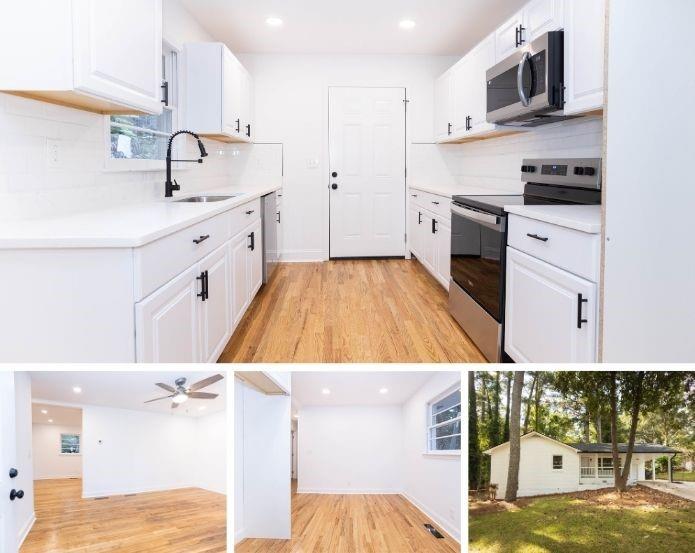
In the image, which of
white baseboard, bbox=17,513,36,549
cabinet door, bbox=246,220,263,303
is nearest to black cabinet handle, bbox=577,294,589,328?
white baseboard, bbox=17,513,36,549

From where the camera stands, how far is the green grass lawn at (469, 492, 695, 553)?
Result: 6.17 ft

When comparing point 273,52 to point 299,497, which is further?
point 273,52

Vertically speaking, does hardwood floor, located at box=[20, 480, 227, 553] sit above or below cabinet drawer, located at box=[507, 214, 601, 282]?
below

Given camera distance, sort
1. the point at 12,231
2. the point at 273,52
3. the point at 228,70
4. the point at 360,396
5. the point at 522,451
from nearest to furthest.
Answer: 1. the point at 360,396
2. the point at 522,451
3. the point at 12,231
4. the point at 228,70
5. the point at 273,52

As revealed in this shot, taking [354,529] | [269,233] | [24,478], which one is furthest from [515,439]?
[269,233]

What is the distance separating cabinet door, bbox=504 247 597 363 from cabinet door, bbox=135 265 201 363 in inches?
54.7

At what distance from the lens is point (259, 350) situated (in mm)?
3668

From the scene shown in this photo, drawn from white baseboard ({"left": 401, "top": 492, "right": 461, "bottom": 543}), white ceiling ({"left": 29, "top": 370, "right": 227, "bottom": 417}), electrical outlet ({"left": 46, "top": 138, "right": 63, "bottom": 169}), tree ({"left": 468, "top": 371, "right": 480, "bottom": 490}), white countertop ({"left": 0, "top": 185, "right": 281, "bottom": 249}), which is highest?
electrical outlet ({"left": 46, "top": 138, "right": 63, "bottom": 169})

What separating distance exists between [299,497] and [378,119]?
5.98 metres

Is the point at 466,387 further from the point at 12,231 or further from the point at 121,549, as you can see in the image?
the point at 12,231

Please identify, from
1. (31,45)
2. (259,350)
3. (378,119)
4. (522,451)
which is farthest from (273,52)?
(522,451)

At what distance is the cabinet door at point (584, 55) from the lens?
2871 mm

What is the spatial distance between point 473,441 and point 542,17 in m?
2.71

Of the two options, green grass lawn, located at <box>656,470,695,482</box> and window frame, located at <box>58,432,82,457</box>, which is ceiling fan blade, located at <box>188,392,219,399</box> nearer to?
window frame, located at <box>58,432,82,457</box>
